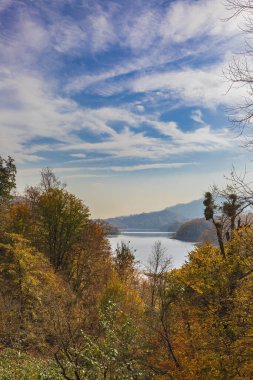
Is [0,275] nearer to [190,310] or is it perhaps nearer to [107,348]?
[190,310]

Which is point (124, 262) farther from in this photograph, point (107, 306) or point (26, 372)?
point (26, 372)

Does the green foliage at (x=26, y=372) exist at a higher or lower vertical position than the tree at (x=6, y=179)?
lower

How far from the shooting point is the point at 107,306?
17812mm

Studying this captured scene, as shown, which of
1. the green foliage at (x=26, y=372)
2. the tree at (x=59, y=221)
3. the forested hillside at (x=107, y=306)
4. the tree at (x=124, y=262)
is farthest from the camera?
the tree at (x=124, y=262)

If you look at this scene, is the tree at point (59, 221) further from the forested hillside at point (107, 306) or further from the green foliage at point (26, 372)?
the green foliage at point (26, 372)

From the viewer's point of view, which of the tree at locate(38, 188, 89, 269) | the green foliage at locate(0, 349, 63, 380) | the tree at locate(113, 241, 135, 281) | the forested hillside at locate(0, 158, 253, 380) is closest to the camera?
the forested hillside at locate(0, 158, 253, 380)

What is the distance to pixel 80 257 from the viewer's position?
44281 mm

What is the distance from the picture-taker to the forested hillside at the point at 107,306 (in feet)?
39.3

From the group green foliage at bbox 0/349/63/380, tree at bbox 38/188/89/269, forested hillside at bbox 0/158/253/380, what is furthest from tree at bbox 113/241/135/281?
green foliage at bbox 0/349/63/380

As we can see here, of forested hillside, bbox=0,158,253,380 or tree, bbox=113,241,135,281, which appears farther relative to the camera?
tree, bbox=113,241,135,281

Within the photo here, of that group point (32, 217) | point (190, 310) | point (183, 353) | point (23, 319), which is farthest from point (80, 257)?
point (183, 353)

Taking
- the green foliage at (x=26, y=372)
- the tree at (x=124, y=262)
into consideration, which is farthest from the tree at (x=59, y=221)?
the green foliage at (x=26, y=372)

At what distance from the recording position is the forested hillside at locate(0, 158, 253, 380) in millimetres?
11984

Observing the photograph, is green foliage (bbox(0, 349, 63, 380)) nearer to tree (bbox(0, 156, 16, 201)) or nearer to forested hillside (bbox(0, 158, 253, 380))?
forested hillside (bbox(0, 158, 253, 380))
